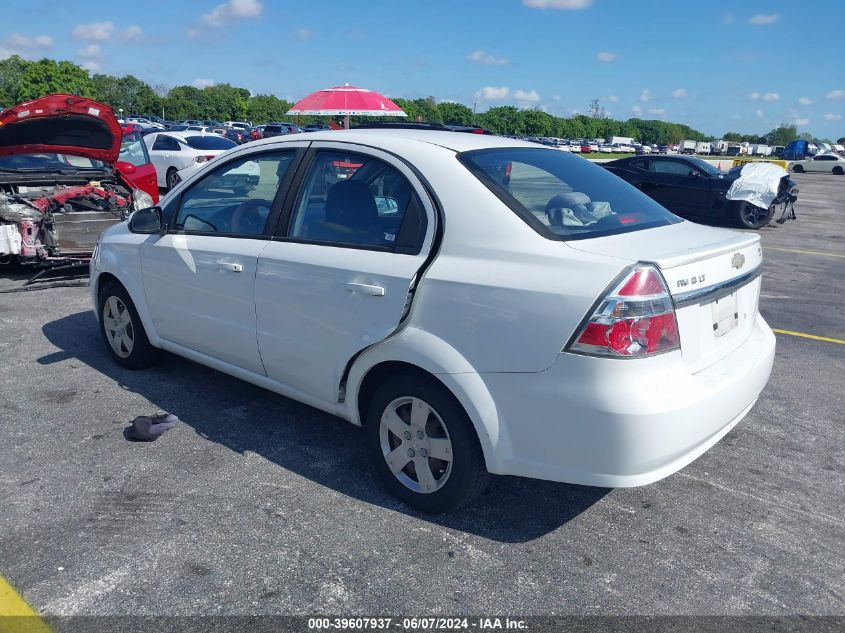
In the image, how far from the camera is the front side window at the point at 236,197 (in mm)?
3988

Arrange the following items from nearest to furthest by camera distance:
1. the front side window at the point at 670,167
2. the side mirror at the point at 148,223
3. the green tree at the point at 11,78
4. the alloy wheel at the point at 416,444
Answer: the alloy wheel at the point at 416,444 < the side mirror at the point at 148,223 < the front side window at the point at 670,167 < the green tree at the point at 11,78

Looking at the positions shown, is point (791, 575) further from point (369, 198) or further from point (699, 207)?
point (699, 207)

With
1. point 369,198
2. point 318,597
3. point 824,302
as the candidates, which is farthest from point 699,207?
point 318,597

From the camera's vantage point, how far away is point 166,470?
12.1 ft

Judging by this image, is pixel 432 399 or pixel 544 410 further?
pixel 432 399

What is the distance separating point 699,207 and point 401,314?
14.6 meters

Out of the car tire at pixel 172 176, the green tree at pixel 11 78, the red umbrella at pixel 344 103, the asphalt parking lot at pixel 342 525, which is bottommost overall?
the asphalt parking lot at pixel 342 525

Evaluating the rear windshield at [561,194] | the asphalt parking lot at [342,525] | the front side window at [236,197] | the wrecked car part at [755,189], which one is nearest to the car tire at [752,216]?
the wrecked car part at [755,189]

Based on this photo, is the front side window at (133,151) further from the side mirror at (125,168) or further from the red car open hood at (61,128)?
the red car open hood at (61,128)

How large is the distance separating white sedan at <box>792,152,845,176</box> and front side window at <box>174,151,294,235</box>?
53.9 meters

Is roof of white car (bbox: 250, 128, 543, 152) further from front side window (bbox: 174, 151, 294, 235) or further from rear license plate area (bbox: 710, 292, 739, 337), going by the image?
rear license plate area (bbox: 710, 292, 739, 337)

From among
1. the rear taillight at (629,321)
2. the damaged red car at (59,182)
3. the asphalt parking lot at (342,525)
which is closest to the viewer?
the rear taillight at (629,321)

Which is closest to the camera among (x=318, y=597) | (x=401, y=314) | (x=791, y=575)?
(x=318, y=597)

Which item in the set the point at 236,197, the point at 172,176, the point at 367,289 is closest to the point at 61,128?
the point at 236,197
